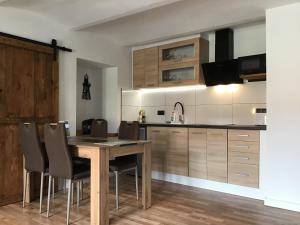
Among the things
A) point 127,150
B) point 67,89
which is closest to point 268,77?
point 127,150

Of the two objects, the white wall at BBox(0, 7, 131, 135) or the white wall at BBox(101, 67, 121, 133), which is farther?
the white wall at BBox(101, 67, 121, 133)

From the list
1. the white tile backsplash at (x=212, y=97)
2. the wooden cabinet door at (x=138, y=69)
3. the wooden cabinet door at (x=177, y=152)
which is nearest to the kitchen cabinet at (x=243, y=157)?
the wooden cabinet door at (x=177, y=152)

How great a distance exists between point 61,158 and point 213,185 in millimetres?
2205

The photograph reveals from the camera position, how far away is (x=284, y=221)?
2615 mm

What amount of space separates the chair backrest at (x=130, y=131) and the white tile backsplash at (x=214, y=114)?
1366mm

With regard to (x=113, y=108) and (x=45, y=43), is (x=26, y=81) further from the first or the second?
(x=113, y=108)

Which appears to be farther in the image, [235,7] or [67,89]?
[67,89]

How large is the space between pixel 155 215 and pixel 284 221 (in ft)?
4.29

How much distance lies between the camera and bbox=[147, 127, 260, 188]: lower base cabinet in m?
3.33

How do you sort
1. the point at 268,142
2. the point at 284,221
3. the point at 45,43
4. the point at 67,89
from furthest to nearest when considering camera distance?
the point at 67,89, the point at 45,43, the point at 268,142, the point at 284,221

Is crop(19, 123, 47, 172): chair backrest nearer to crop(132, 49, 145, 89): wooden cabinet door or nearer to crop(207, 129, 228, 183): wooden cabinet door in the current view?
crop(207, 129, 228, 183): wooden cabinet door

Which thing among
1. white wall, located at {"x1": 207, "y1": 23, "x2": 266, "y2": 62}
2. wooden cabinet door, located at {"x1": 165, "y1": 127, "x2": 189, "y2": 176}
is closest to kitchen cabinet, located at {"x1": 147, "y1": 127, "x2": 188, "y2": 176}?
wooden cabinet door, located at {"x1": 165, "y1": 127, "x2": 189, "y2": 176}

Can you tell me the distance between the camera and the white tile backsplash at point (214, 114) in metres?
4.10

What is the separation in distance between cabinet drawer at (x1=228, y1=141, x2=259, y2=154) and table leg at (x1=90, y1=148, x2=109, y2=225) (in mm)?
1821
